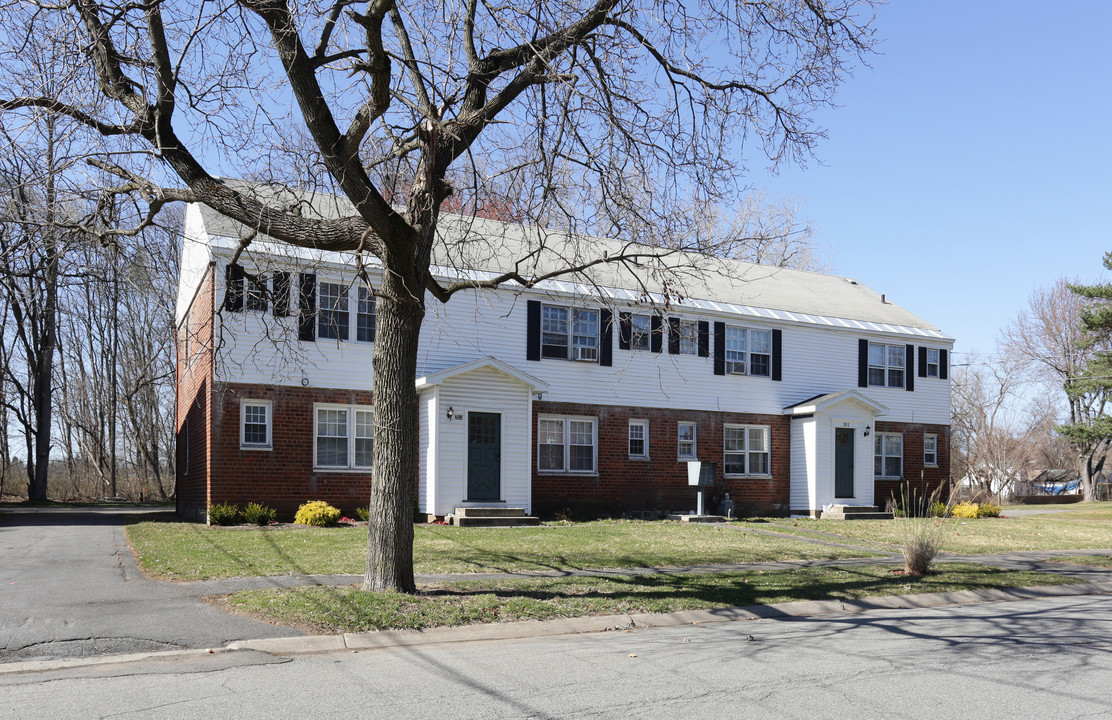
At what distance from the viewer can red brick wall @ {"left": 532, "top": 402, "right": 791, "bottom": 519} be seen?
880 inches

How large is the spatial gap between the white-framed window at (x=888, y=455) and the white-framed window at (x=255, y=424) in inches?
714

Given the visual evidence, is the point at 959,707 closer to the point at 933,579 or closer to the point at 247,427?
the point at 933,579

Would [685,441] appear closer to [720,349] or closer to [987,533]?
[720,349]

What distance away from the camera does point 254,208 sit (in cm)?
898

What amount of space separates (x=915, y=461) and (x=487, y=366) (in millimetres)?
15273

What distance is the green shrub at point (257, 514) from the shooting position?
18.3 metres

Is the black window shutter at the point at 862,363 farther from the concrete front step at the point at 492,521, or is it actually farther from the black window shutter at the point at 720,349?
the concrete front step at the point at 492,521

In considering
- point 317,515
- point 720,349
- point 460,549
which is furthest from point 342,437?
point 720,349

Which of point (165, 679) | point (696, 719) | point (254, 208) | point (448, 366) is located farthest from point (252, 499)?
point (696, 719)

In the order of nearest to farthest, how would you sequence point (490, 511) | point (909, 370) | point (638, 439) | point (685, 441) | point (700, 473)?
1. point (490, 511)
2. point (700, 473)
3. point (638, 439)
4. point (685, 441)
5. point (909, 370)

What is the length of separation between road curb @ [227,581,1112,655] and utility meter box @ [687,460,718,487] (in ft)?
34.4

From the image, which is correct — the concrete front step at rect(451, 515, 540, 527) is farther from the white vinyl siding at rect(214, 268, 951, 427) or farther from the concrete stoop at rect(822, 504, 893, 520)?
the concrete stoop at rect(822, 504, 893, 520)

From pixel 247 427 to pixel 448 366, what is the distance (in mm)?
4878

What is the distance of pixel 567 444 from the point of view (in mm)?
22719
